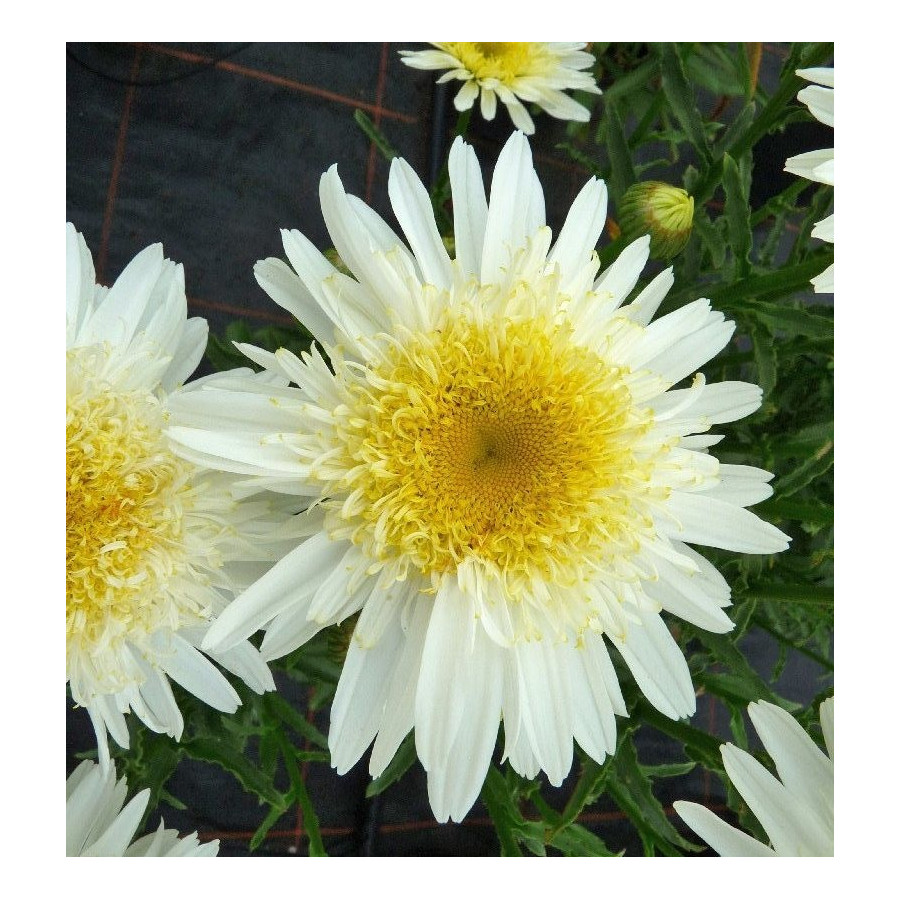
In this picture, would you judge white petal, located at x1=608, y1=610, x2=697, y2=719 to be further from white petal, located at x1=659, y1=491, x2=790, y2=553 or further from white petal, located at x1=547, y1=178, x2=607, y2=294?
white petal, located at x1=547, y1=178, x2=607, y2=294

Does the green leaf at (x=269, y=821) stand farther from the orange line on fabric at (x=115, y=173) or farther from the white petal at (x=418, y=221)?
the orange line on fabric at (x=115, y=173)

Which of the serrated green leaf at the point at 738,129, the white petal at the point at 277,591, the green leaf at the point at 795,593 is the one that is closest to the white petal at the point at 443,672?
the white petal at the point at 277,591

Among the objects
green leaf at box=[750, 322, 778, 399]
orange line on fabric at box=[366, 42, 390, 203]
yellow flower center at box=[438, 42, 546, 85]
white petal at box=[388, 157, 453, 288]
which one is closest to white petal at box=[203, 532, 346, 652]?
white petal at box=[388, 157, 453, 288]

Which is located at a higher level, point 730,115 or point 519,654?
point 730,115

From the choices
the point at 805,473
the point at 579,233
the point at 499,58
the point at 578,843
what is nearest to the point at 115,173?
the point at 499,58
